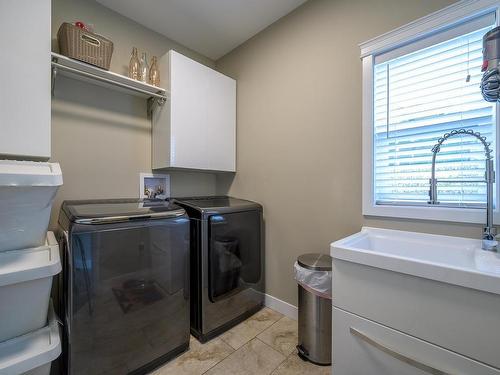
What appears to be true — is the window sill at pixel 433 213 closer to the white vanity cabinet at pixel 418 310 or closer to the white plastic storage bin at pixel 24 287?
the white vanity cabinet at pixel 418 310

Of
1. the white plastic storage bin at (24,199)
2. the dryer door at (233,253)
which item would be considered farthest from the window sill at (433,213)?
the white plastic storage bin at (24,199)

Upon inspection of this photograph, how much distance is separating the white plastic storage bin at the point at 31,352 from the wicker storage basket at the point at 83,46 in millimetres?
1521

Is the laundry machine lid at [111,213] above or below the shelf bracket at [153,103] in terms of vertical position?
below

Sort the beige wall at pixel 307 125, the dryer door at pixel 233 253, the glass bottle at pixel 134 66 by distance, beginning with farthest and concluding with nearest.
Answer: the glass bottle at pixel 134 66 < the dryer door at pixel 233 253 < the beige wall at pixel 307 125

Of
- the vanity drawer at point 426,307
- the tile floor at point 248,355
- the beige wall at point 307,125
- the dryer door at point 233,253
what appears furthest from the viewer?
the dryer door at point 233,253

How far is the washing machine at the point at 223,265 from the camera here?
1.60m

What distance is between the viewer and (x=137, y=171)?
1939 mm

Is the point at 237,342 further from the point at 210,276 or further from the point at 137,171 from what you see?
the point at 137,171

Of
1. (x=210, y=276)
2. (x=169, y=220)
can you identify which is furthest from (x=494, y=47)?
(x=210, y=276)

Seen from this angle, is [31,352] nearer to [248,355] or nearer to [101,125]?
[248,355]

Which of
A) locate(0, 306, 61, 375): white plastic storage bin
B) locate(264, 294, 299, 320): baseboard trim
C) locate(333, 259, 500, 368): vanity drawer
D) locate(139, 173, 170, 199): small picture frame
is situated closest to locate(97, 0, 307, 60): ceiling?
locate(139, 173, 170, 199): small picture frame

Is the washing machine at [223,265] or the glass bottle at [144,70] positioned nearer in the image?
the washing machine at [223,265]

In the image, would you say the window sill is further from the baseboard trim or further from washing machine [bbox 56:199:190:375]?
washing machine [bbox 56:199:190:375]

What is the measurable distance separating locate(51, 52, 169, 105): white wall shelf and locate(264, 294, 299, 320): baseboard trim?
194 cm
